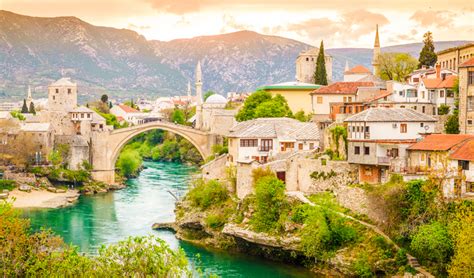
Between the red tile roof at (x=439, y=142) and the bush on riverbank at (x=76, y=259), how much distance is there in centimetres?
1556

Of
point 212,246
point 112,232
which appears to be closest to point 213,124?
point 112,232

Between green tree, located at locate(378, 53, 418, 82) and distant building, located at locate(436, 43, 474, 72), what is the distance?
23.2 ft

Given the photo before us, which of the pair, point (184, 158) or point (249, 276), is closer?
point (249, 276)

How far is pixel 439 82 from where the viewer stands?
148 feet

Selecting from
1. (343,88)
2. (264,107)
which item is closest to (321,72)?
(264,107)

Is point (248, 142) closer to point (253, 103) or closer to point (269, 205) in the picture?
point (269, 205)

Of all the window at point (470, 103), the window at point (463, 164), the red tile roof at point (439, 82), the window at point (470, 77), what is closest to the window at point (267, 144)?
the red tile roof at point (439, 82)

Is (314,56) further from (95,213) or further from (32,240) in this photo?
(32,240)

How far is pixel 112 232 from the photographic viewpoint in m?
46.0

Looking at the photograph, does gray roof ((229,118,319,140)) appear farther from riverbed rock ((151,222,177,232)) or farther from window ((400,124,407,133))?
window ((400,124,407,133))

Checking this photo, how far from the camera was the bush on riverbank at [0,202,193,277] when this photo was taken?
2286 centimetres

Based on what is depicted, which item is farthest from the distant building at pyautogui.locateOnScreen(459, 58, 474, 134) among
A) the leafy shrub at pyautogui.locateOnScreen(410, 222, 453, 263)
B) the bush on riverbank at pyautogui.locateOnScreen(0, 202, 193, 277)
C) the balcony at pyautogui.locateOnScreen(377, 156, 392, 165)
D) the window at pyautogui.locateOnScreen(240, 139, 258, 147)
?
the bush on riverbank at pyautogui.locateOnScreen(0, 202, 193, 277)

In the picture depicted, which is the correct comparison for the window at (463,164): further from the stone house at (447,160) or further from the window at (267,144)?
the window at (267,144)

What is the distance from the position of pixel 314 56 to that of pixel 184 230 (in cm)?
3457
